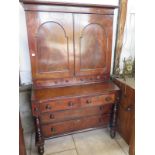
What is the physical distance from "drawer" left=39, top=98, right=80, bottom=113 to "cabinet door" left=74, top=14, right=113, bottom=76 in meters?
0.39

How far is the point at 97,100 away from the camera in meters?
1.64

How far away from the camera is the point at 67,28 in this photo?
1.56 m

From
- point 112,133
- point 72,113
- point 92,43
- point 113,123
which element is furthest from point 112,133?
point 92,43

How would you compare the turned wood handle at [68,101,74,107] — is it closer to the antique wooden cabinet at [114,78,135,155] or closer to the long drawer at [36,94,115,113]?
the long drawer at [36,94,115,113]

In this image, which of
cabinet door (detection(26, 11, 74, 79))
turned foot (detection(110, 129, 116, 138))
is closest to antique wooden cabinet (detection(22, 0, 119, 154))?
cabinet door (detection(26, 11, 74, 79))

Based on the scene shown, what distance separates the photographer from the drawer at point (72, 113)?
1705 millimetres

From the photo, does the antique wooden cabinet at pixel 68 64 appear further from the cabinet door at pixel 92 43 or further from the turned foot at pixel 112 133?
the turned foot at pixel 112 133

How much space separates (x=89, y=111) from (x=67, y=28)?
44.5 inches

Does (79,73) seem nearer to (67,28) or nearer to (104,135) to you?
(67,28)

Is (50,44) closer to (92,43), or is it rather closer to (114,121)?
(92,43)

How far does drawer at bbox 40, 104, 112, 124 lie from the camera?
1705mm
